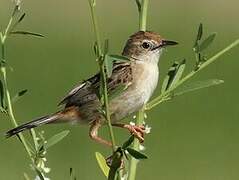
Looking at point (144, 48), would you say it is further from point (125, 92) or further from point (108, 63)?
point (108, 63)

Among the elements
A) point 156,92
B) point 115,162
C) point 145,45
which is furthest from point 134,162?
point 156,92

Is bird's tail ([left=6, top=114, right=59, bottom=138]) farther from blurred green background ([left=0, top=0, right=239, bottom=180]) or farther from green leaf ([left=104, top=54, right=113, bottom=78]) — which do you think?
blurred green background ([left=0, top=0, right=239, bottom=180])

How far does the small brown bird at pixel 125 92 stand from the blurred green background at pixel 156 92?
220 inches

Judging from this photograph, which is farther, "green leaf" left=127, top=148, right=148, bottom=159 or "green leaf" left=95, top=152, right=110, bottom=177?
"green leaf" left=95, top=152, right=110, bottom=177

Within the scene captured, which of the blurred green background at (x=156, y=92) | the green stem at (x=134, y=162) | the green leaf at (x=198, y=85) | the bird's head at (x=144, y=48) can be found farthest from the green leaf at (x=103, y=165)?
the blurred green background at (x=156, y=92)

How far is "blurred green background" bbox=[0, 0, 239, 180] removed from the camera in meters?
11.9

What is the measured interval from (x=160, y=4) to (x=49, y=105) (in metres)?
11.1

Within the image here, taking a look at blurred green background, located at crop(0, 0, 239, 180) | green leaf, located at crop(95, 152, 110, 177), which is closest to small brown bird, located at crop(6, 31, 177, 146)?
green leaf, located at crop(95, 152, 110, 177)

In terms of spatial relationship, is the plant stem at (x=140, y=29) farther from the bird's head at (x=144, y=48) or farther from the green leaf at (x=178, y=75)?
the bird's head at (x=144, y=48)

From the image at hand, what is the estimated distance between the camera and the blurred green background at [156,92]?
11914 mm

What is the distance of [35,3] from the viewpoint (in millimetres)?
23641

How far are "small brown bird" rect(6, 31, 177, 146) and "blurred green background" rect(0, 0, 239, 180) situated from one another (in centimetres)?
558

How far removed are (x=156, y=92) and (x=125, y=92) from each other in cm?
707

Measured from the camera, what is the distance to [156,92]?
1157 centimetres
